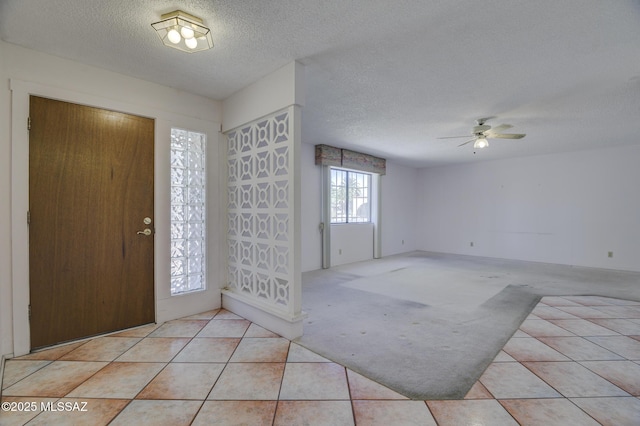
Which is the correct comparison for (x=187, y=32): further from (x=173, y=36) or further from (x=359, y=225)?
(x=359, y=225)

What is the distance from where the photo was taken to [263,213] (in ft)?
9.62

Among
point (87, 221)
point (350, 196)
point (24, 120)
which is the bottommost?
point (87, 221)

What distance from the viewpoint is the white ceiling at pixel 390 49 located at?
187 cm

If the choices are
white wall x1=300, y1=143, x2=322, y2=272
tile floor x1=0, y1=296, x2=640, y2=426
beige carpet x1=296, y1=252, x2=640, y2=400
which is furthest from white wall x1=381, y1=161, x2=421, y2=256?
tile floor x1=0, y1=296, x2=640, y2=426

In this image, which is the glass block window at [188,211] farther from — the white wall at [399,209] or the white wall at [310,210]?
the white wall at [399,209]

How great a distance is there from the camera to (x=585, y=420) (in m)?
1.60

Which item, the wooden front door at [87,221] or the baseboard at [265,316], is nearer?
the wooden front door at [87,221]

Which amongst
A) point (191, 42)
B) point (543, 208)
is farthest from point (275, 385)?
point (543, 208)

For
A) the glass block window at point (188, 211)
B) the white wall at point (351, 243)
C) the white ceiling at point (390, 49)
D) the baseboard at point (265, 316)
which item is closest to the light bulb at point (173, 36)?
the white ceiling at point (390, 49)

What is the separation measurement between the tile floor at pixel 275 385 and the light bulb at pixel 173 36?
7.57ft

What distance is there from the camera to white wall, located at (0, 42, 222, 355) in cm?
222

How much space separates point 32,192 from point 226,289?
1.92 meters

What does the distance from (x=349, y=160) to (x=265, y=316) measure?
13.3 feet

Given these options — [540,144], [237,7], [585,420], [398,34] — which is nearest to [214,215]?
[237,7]
